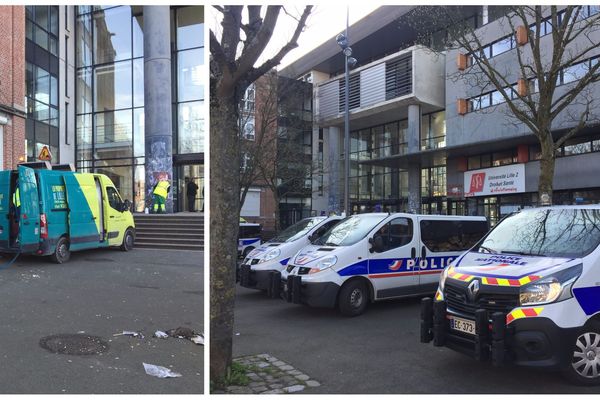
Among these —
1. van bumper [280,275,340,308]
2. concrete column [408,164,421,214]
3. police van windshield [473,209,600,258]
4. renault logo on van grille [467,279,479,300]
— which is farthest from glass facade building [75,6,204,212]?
renault logo on van grille [467,279,479,300]

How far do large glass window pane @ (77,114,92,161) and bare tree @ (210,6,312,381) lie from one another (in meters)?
27.4

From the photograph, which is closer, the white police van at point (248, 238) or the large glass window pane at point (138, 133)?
the white police van at point (248, 238)

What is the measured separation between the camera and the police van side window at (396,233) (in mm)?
9156

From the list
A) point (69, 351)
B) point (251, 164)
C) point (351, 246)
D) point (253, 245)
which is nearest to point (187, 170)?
point (251, 164)

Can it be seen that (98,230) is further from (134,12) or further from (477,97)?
(477,97)

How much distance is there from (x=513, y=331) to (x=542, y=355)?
0.30 metres

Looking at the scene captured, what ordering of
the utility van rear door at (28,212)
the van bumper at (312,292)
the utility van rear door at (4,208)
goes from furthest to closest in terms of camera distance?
the utility van rear door at (4,208) → the utility van rear door at (28,212) → the van bumper at (312,292)

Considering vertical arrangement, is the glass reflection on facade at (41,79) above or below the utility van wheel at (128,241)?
above

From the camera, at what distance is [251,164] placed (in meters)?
21.8

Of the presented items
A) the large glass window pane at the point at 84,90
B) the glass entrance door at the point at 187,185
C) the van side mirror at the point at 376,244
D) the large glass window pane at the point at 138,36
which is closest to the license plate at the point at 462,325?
the van side mirror at the point at 376,244

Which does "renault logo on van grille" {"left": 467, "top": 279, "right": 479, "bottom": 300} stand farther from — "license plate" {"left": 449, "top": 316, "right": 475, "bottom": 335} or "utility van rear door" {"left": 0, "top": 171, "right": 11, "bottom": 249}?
"utility van rear door" {"left": 0, "top": 171, "right": 11, "bottom": 249}

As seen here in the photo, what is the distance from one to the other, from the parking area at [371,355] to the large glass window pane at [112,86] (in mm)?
22229

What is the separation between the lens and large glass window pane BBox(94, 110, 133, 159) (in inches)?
1121

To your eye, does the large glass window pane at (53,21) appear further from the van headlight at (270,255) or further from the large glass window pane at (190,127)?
the van headlight at (270,255)
